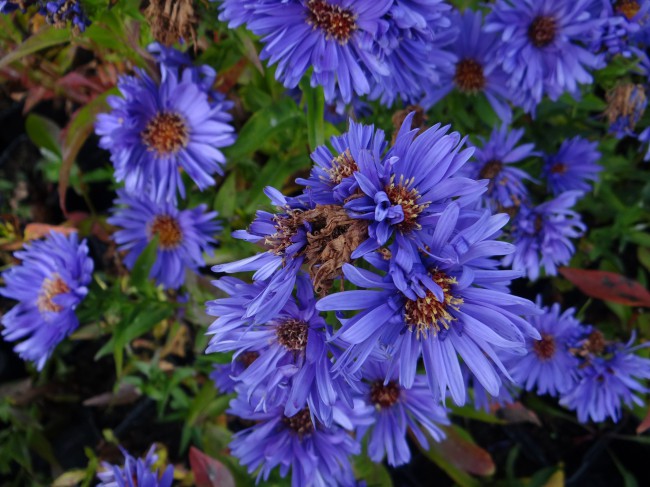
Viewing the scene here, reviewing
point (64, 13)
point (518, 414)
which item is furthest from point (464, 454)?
point (64, 13)

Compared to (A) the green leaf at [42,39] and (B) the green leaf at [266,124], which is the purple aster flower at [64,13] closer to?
(A) the green leaf at [42,39]

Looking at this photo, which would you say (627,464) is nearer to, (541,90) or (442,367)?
(541,90)

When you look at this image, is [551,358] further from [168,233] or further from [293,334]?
[168,233]

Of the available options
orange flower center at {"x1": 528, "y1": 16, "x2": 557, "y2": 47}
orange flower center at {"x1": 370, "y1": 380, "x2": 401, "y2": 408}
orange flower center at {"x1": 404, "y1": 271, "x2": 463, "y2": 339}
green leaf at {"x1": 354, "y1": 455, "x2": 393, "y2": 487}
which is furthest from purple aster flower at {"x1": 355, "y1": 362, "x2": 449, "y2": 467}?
orange flower center at {"x1": 528, "y1": 16, "x2": 557, "y2": 47}

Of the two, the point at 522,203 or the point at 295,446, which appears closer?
the point at 295,446

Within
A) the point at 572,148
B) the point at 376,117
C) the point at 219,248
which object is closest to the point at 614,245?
the point at 572,148

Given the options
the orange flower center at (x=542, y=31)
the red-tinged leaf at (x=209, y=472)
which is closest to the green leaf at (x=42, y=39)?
the red-tinged leaf at (x=209, y=472)
